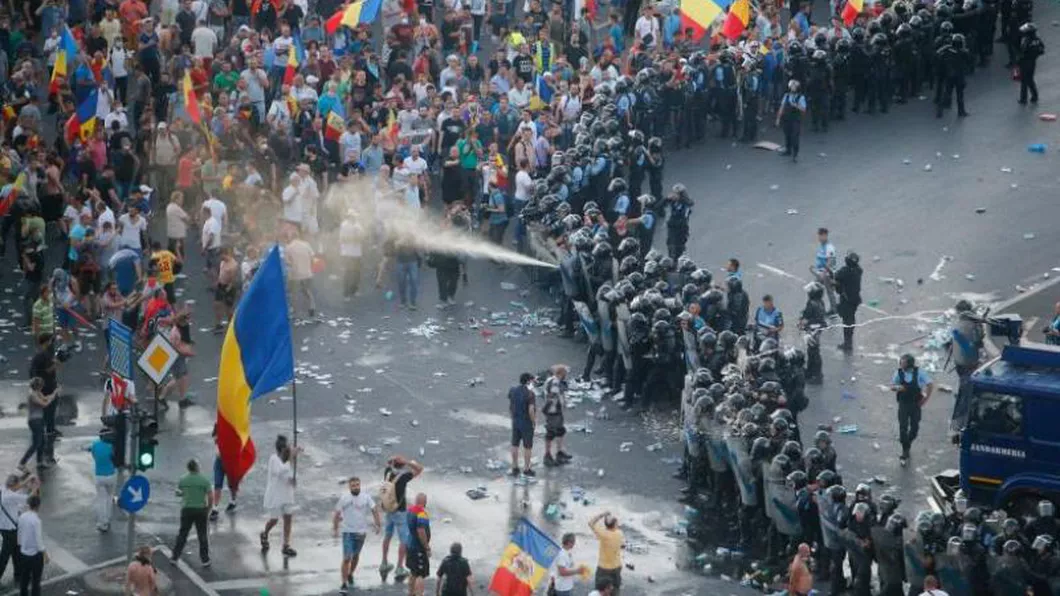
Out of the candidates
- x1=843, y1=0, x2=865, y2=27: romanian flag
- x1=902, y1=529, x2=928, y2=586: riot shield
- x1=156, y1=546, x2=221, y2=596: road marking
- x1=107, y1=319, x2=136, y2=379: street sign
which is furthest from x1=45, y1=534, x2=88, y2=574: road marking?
x1=843, y1=0, x2=865, y2=27: romanian flag

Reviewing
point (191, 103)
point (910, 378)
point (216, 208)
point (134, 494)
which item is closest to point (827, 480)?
point (910, 378)

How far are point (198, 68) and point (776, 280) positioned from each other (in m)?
12.0

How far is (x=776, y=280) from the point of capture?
4394 centimetres

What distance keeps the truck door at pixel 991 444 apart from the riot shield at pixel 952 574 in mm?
2730

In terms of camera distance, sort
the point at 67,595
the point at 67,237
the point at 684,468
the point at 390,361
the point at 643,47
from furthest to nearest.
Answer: the point at 643,47 < the point at 67,237 < the point at 390,361 < the point at 684,468 < the point at 67,595

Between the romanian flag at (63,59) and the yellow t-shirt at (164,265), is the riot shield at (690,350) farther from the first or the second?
the romanian flag at (63,59)

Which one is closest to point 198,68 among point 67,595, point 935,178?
point 935,178

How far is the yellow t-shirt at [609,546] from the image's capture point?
104 feet

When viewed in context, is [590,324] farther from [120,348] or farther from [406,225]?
[120,348]

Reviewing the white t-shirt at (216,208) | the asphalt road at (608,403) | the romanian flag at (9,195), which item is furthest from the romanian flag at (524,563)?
the romanian flag at (9,195)

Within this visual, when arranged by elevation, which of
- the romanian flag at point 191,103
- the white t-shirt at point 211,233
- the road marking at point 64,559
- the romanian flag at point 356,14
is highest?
the romanian flag at point 356,14

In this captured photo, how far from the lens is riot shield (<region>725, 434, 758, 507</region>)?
A: 112 feet

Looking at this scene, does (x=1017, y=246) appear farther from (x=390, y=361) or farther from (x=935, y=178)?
(x=390, y=361)

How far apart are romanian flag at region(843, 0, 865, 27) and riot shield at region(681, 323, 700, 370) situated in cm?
1401
